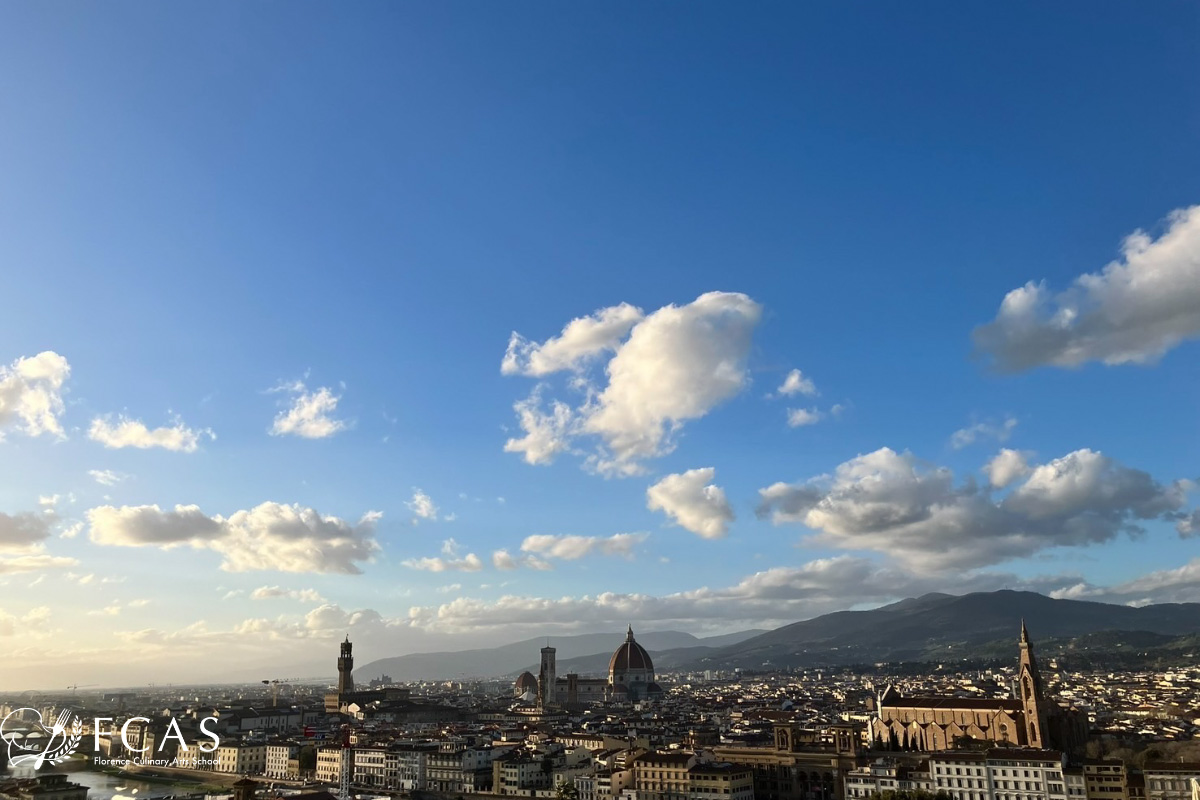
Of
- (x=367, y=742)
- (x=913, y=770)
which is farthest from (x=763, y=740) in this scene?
(x=367, y=742)

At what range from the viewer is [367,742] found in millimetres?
106750

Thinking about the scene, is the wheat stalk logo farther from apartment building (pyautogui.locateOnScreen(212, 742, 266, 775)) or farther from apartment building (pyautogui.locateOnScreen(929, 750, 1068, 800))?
apartment building (pyautogui.locateOnScreen(929, 750, 1068, 800))

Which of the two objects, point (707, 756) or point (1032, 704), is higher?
point (1032, 704)

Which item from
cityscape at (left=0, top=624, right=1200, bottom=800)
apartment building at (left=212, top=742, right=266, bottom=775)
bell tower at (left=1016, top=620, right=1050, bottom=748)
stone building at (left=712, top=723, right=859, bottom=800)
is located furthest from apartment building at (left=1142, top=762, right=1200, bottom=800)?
apartment building at (left=212, top=742, right=266, bottom=775)

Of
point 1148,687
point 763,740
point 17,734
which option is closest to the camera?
point 763,740

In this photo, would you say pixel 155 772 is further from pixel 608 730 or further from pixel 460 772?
pixel 608 730

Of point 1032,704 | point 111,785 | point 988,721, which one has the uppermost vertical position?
point 1032,704

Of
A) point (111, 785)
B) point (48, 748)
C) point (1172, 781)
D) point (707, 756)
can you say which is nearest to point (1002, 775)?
point (1172, 781)

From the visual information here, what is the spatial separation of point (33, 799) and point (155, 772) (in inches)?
2101

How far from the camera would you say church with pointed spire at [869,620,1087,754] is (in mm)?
87938

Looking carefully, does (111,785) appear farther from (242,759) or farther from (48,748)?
(242,759)

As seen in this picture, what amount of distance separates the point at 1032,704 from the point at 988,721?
654 centimetres

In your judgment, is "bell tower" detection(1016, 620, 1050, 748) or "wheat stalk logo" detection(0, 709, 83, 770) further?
"wheat stalk logo" detection(0, 709, 83, 770)

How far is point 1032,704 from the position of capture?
88.1m
